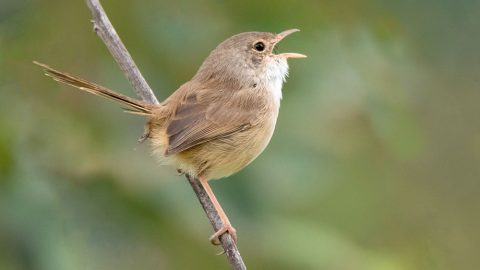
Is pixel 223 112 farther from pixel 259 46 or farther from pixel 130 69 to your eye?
pixel 130 69

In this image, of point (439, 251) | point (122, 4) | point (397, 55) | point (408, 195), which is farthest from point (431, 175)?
point (122, 4)

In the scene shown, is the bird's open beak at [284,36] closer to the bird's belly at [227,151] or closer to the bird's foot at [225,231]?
the bird's belly at [227,151]

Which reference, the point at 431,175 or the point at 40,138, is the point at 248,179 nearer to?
the point at 40,138

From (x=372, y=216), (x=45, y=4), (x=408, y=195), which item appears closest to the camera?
(x=45, y=4)

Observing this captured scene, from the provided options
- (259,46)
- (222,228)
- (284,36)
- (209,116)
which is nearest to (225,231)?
(222,228)

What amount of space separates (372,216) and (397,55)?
2133 mm

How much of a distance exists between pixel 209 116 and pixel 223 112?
96mm

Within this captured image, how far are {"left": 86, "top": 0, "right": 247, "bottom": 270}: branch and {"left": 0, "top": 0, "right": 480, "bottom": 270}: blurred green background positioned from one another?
0.04m

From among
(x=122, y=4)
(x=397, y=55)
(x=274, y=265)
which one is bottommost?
(x=274, y=265)

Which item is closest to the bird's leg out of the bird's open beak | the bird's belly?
the bird's belly

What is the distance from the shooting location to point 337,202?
482 centimetres

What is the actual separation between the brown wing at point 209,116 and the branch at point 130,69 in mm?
222

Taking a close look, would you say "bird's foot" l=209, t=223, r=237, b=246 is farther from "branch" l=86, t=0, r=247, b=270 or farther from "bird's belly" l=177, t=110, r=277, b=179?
"bird's belly" l=177, t=110, r=277, b=179

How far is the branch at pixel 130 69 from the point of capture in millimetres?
3345
